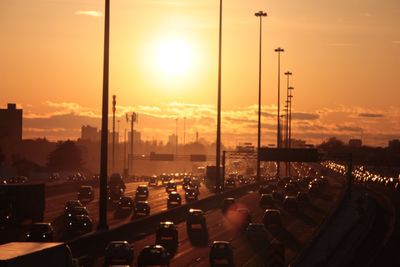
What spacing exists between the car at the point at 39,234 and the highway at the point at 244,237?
5.91 meters

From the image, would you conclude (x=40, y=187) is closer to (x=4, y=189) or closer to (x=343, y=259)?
(x=4, y=189)

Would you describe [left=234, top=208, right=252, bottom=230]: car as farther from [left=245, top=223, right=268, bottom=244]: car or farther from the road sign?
the road sign

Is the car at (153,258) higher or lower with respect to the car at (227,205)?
higher

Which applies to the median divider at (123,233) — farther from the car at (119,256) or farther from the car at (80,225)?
the car at (80,225)

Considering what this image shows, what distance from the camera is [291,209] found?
104375mm

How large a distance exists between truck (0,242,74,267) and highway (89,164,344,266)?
18653 mm

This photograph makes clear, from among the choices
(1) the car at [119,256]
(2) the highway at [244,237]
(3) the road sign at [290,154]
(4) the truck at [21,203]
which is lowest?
(2) the highway at [244,237]

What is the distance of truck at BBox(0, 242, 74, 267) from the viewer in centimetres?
2567

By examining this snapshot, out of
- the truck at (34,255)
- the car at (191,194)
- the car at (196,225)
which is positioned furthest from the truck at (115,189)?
the truck at (34,255)

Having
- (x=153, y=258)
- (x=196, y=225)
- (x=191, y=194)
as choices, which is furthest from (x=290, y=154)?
(x=153, y=258)

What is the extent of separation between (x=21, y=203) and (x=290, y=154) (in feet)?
230

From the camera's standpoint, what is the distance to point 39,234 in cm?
5809

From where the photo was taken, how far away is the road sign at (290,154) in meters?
135

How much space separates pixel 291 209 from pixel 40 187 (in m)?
38.4
